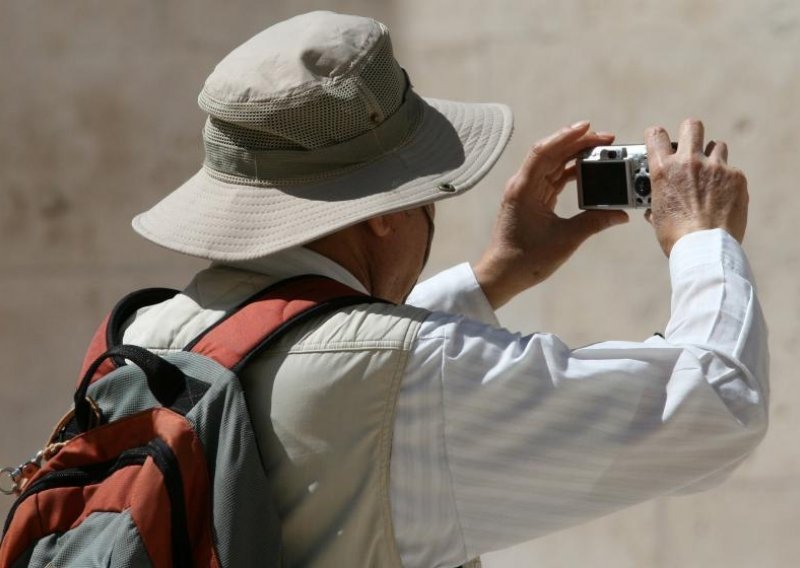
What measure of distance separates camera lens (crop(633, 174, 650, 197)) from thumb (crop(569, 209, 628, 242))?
0.48 feet

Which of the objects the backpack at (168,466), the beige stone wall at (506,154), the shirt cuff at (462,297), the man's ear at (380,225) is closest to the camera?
the backpack at (168,466)

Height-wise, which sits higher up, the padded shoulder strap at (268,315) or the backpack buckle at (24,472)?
the padded shoulder strap at (268,315)

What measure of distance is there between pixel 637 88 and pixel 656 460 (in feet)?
6.81

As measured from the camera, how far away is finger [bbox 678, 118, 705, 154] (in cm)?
195

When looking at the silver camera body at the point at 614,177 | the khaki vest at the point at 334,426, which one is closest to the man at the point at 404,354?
the khaki vest at the point at 334,426

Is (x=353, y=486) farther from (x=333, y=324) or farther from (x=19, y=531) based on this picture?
(x=19, y=531)

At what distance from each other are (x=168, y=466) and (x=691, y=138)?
0.86m

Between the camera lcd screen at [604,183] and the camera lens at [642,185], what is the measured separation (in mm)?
18

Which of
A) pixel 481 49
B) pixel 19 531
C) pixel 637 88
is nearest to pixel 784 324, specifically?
pixel 637 88

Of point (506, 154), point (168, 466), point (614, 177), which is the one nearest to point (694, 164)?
point (614, 177)

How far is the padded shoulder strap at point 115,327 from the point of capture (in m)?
1.87

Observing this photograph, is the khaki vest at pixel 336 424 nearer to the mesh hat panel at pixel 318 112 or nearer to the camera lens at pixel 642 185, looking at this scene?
the mesh hat panel at pixel 318 112

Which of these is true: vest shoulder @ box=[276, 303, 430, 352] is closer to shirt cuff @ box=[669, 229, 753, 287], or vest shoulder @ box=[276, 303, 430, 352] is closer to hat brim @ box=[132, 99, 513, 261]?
hat brim @ box=[132, 99, 513, 261]

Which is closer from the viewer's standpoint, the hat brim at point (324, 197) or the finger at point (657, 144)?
the hat brim at point (324, 197)
